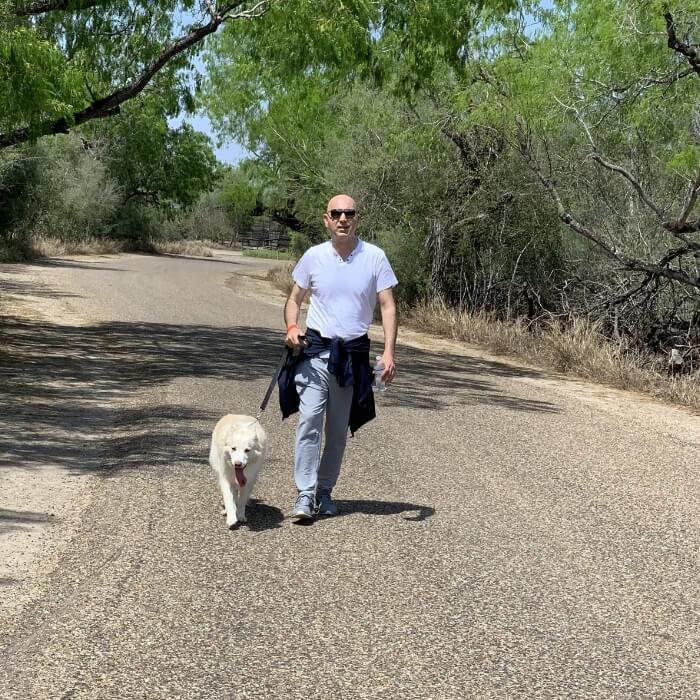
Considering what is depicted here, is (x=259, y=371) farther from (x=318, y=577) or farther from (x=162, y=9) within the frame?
(x=318, y=577)

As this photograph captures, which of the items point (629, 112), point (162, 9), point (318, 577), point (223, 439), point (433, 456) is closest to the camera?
point (318, 577)

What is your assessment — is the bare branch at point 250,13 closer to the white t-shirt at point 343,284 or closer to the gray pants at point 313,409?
the white t-shirt at point 343,284

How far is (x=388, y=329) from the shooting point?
6.58m

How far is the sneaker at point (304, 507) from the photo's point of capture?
6.39 metres

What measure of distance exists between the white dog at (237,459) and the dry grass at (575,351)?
8.75 meters

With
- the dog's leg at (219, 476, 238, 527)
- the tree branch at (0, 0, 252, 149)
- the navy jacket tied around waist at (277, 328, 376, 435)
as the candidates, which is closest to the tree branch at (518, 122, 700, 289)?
the tree branch at (0, 0, 252, 149)

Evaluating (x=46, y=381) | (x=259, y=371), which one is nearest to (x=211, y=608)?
(x=46, y=381)

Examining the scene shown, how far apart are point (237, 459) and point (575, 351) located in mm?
11635

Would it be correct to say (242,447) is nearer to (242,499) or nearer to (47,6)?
(242,499)

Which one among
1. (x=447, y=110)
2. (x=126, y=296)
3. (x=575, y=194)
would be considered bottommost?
(x=126, y=296)

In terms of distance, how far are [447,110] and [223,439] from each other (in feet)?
51.6

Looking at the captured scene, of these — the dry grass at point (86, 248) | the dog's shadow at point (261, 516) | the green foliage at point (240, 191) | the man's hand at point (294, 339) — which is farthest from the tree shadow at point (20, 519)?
the green foliage at point (240, 191)

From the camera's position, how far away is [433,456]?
29.5ft

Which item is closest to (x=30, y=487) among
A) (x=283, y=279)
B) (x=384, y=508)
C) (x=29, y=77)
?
(x=384, y=508)
